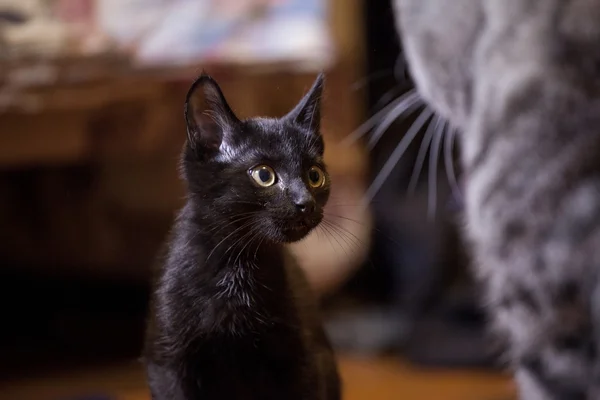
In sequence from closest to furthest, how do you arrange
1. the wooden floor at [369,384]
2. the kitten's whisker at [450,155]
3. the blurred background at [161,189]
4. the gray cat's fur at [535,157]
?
the gray cat's fur at [535,157] < the kitten's whisker at [450,155] < the blurred background at [161,189] < the wooden floor at [369,384]

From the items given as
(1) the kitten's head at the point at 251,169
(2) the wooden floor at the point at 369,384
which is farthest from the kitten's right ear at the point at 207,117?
(2) the wooden floor at the point at 369,384

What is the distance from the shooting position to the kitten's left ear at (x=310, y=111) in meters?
0.52

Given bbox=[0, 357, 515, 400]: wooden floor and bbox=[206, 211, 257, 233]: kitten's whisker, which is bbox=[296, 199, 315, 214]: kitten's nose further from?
bbox=[0, 357, 515, 400]: wooden floor

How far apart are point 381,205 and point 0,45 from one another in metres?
0.75

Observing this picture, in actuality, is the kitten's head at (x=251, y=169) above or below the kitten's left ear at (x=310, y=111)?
below

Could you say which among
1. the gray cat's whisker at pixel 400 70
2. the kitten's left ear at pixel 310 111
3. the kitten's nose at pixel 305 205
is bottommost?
the kitten's nose at pixel 305 205

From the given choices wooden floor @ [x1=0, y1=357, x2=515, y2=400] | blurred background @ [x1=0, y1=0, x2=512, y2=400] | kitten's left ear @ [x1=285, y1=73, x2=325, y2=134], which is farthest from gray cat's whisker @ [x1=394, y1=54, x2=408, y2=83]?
wooden floor @ [x1=0, y1=357, x2=515, y2=400]

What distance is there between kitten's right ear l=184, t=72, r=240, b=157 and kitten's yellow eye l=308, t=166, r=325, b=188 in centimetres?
6

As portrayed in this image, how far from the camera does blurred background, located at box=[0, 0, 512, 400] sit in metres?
0.93

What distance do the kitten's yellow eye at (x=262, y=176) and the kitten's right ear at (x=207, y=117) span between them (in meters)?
0.03

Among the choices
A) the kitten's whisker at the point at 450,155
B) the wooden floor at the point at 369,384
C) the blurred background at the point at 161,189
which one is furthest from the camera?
the wooden floor at the point at 369,384

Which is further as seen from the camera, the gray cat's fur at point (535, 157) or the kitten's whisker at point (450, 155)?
the kitten's whisker at point (450, 155)

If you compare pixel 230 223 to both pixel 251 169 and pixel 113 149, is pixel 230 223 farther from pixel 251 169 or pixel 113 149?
pixel 113 149

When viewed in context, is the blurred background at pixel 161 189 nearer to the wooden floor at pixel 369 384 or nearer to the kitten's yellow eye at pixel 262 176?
the wooden floor at pixel 369 384
